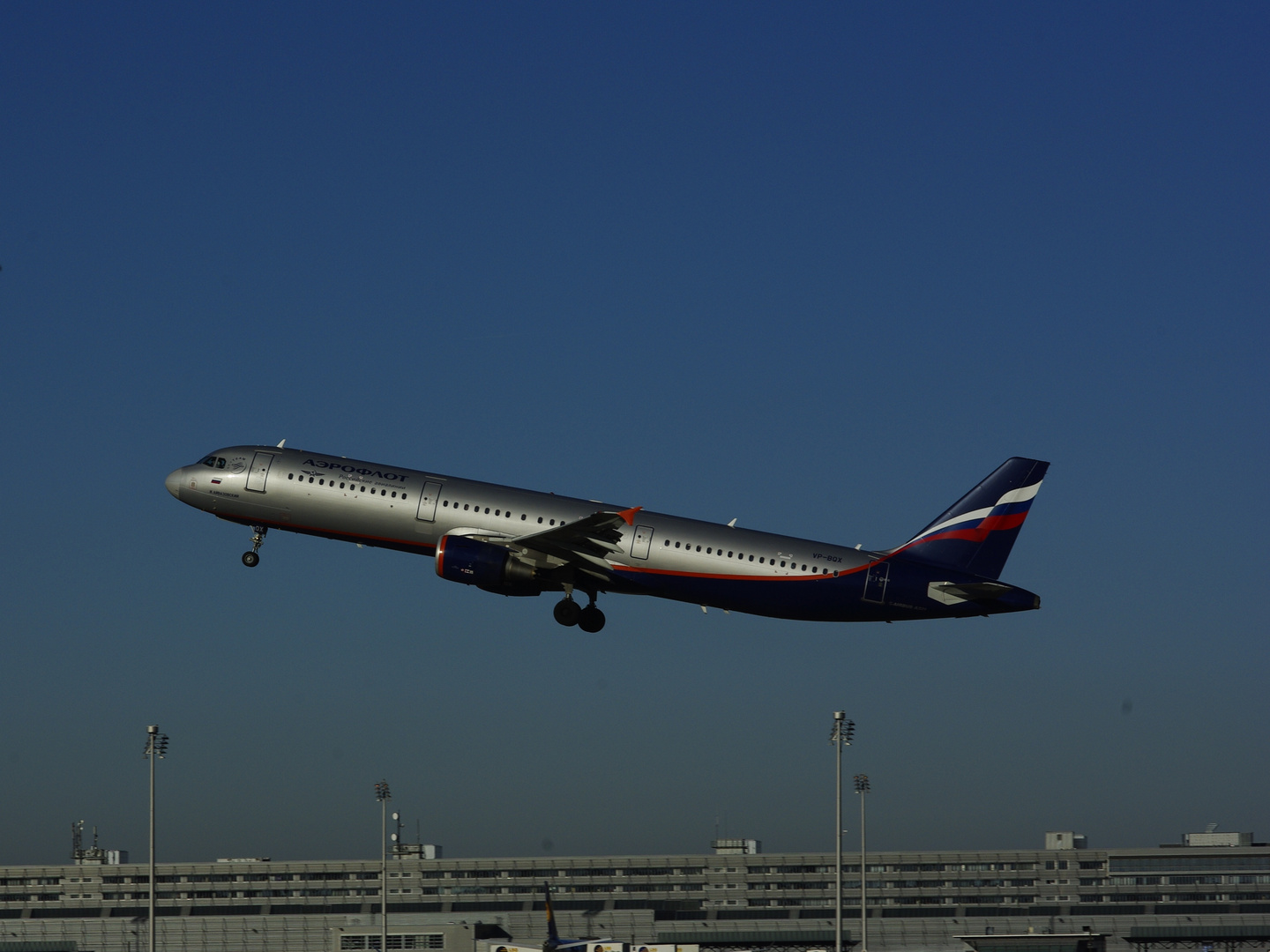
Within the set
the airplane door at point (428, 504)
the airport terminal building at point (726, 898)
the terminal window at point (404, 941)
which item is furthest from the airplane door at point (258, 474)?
the airport terminal building at point (726, 898)

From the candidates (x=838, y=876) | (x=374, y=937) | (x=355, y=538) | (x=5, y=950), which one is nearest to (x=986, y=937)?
(x=374, y=937)

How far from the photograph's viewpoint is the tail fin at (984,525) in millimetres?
66625

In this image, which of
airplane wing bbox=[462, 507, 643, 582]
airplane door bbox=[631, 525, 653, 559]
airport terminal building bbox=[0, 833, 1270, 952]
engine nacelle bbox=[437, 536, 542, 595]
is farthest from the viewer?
airport terminal building bbox=[0, 833, 1270, 952]

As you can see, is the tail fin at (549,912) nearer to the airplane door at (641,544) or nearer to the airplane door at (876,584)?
the airplane door at (641,544)

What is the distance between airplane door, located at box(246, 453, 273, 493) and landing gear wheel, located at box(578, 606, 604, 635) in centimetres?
1536

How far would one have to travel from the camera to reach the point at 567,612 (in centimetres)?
6800

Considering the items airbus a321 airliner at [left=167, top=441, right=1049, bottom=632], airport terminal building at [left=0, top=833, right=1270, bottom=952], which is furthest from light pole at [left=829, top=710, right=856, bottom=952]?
airport terminal building at [left=0, top=833, right=1270, bottom=952]

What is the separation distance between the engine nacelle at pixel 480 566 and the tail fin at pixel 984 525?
16.8m

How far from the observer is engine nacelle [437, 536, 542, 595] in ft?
209

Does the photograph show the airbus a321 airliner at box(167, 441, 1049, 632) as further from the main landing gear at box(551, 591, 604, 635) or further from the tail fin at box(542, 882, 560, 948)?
the tail fin at box(542, 882, 560, 948)

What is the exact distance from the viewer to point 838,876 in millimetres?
74875

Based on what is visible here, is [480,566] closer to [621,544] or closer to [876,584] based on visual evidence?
[621,544]

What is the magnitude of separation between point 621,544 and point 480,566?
6023 mm

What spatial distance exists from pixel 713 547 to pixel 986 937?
10067cm
